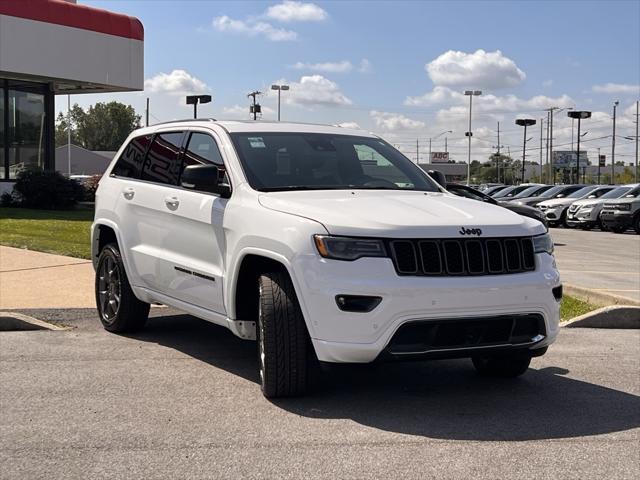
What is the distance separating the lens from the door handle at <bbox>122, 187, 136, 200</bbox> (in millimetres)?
6986

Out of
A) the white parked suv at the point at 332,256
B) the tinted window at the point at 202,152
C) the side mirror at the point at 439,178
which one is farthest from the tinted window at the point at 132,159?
the side mirror at the point at 439,178

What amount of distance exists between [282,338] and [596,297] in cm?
539

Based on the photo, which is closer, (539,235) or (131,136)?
(539,235)

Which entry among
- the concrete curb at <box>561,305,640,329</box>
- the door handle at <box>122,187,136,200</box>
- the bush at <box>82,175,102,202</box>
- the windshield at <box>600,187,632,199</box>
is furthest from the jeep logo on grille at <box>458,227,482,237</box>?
the bush at <box>82,175,102,202</box>

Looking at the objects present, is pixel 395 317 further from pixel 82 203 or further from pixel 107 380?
pixel 82 203

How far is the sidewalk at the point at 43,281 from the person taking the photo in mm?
8539

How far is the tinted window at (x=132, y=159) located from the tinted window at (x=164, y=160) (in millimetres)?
142

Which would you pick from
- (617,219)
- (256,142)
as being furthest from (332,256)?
(617,219)

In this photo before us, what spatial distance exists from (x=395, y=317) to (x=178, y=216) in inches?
89.8

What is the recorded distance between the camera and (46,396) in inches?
209

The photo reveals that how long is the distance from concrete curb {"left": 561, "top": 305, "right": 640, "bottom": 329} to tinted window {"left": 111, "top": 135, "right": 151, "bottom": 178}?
457 centimetres

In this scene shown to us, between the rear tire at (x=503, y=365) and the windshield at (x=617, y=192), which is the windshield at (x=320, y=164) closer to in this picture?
the rear tire at (x=503, y=365)

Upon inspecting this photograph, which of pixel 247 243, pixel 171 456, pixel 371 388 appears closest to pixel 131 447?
pixel 171 456

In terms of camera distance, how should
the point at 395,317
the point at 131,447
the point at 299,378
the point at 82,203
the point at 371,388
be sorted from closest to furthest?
the point at 131,447 → the point at 395,317 → the point at 299,378 → the point at 371,388 → the point at 82,203
